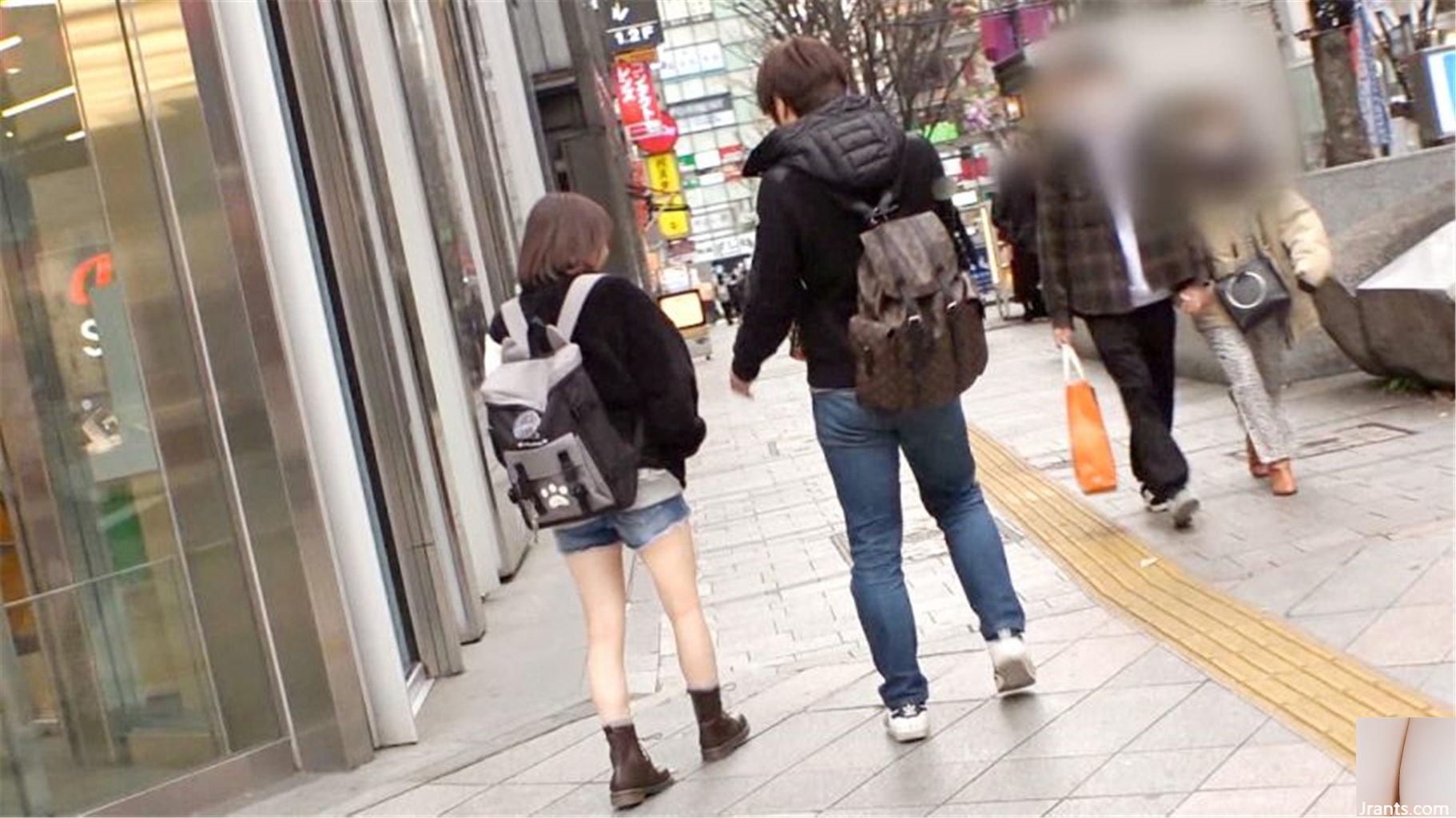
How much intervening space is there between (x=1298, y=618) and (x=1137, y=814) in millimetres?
1633

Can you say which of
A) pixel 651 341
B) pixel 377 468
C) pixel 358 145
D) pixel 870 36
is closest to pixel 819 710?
pixel 651 341

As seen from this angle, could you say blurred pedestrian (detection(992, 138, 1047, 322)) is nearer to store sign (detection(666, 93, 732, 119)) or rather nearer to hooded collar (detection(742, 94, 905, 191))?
hooded collar (detection(742, 94, 905, 191))

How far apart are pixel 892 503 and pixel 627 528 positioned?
0.71m

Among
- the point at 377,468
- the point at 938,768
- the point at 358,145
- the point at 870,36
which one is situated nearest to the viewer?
the point at 938,768

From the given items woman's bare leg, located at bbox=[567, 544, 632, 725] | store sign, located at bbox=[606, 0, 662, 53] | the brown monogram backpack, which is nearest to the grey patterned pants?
the brown monogram backpack

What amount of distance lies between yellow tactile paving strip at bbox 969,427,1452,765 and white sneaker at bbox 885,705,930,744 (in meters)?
0.80

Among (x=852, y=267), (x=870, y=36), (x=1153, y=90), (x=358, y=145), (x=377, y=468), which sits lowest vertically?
(x=377, y=468)

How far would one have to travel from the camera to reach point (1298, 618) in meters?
5.36

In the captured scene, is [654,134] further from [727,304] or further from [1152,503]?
[1152,503]

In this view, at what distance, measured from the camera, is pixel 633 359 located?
4766mm

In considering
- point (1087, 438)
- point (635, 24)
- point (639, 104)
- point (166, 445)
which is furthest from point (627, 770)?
point (639, 104)

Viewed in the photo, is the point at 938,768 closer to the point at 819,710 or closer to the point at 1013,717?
the point at 1013,717

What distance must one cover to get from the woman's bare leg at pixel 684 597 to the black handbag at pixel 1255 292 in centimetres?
291

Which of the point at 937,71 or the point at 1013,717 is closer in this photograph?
the point at 1013,717
